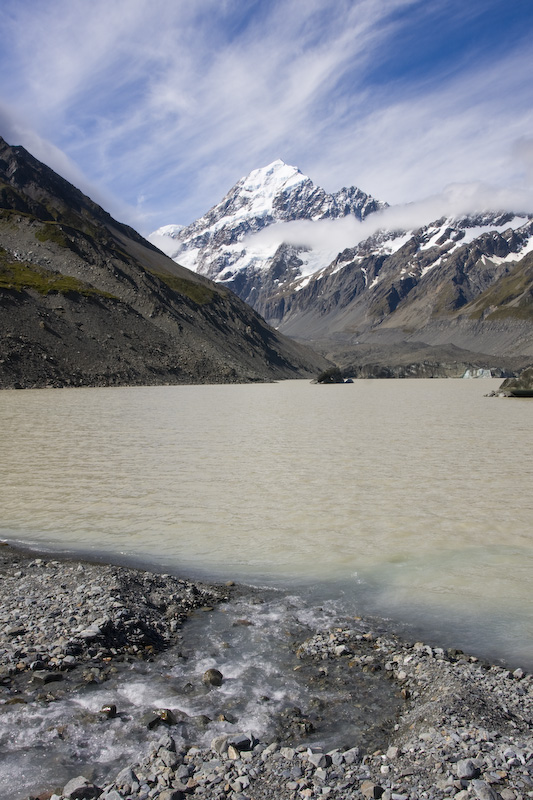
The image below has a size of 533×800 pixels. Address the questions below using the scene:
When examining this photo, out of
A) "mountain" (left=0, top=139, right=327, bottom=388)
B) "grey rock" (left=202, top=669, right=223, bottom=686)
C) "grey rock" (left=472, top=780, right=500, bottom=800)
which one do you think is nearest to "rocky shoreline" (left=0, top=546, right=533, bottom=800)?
"grey rock" (left=472, top=780, right=500, bottom=800)

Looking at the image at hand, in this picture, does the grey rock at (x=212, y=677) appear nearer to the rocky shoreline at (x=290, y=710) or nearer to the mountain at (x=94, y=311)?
the rocky shoreline at (x=290, y=710)

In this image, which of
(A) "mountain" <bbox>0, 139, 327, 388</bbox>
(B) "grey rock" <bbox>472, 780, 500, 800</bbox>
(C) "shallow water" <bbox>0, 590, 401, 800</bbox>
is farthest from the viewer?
(A) "mountain" <bbox>0, 139, 327, 388</bbox>

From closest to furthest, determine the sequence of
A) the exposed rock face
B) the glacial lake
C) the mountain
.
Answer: the glacial lake
the exposed rock face
the mountain

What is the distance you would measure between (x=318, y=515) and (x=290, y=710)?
8.83m

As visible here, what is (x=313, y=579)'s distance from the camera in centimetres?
1104

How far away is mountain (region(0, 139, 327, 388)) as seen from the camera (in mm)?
86750

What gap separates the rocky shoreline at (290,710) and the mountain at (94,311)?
7503 cm

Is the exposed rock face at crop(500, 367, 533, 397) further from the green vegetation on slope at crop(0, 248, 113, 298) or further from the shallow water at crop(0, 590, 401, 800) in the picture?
the shallow water at crop(0, 590, 401, 800)

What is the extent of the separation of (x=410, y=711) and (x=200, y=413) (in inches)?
1608

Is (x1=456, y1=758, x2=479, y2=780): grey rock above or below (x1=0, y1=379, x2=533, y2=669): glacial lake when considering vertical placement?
above

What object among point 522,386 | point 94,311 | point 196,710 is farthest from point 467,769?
point 94,311

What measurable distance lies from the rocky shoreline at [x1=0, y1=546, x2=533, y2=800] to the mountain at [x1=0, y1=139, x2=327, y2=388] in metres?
75.0

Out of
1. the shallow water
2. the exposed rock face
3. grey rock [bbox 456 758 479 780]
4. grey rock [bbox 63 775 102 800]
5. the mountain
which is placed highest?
the mountain

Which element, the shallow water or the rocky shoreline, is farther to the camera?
the shallow water
